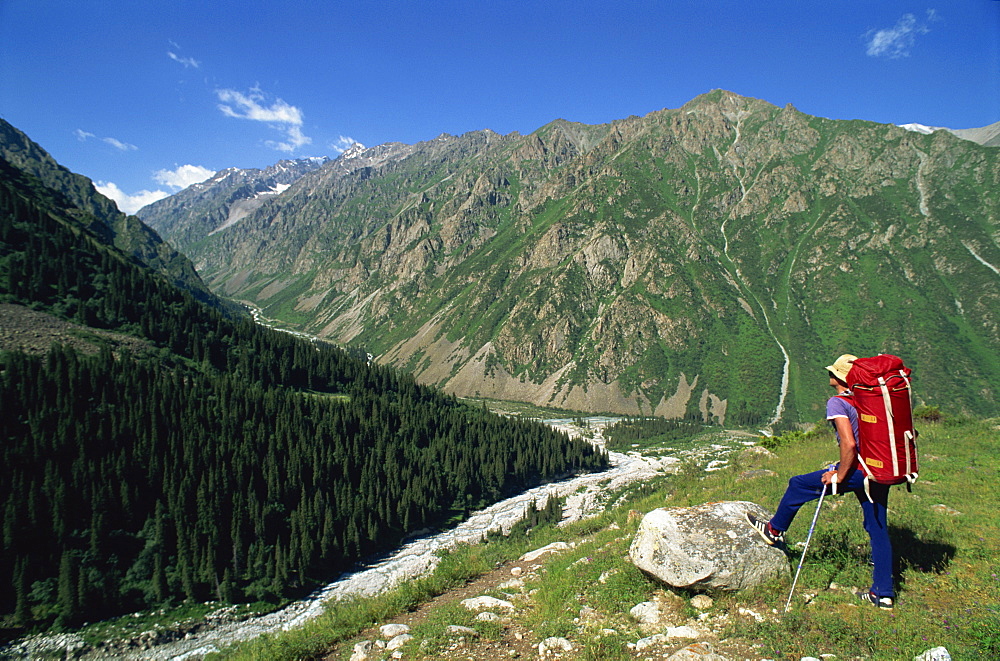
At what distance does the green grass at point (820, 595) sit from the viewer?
309 inches

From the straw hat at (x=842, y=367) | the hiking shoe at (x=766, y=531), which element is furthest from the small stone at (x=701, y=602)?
the straw hat at (x=842, y=367)

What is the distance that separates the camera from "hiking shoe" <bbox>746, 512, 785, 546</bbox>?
405 inches

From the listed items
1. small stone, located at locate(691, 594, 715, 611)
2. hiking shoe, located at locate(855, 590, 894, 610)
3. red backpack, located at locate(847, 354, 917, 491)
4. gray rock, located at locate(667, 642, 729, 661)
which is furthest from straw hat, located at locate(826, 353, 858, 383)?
gray rock, located at locate(667, 642, 729, 661)

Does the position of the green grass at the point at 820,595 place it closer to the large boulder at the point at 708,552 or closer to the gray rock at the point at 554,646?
the gray rock at the point at 554,646

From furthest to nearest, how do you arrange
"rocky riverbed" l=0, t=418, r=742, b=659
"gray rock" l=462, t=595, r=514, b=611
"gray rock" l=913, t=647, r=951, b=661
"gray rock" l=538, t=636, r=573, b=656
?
"rocky riverbed" l=0, t=418, r=742, b=659, "gray rock" l=462, t=595, r=514, b=611, "gray rock" l=538, t=636, r=573, b=656, "gray rock" l=913, t=647, r=951, b=661

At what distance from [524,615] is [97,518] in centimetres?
5832

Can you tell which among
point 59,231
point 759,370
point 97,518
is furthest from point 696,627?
point 759,370

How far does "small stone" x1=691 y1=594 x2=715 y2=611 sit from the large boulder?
0.72ft

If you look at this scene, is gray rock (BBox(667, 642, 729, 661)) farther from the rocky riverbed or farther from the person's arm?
the rocky riverbed

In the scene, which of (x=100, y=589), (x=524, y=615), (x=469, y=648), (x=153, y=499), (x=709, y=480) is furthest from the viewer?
(x=153, y=499)

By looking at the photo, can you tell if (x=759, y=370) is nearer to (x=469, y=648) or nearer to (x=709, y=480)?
(x=709, y=480)

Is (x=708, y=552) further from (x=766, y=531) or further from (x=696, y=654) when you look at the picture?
(x=696, y=654)

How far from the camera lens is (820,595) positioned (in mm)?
9359

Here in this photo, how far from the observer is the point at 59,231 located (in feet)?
362
